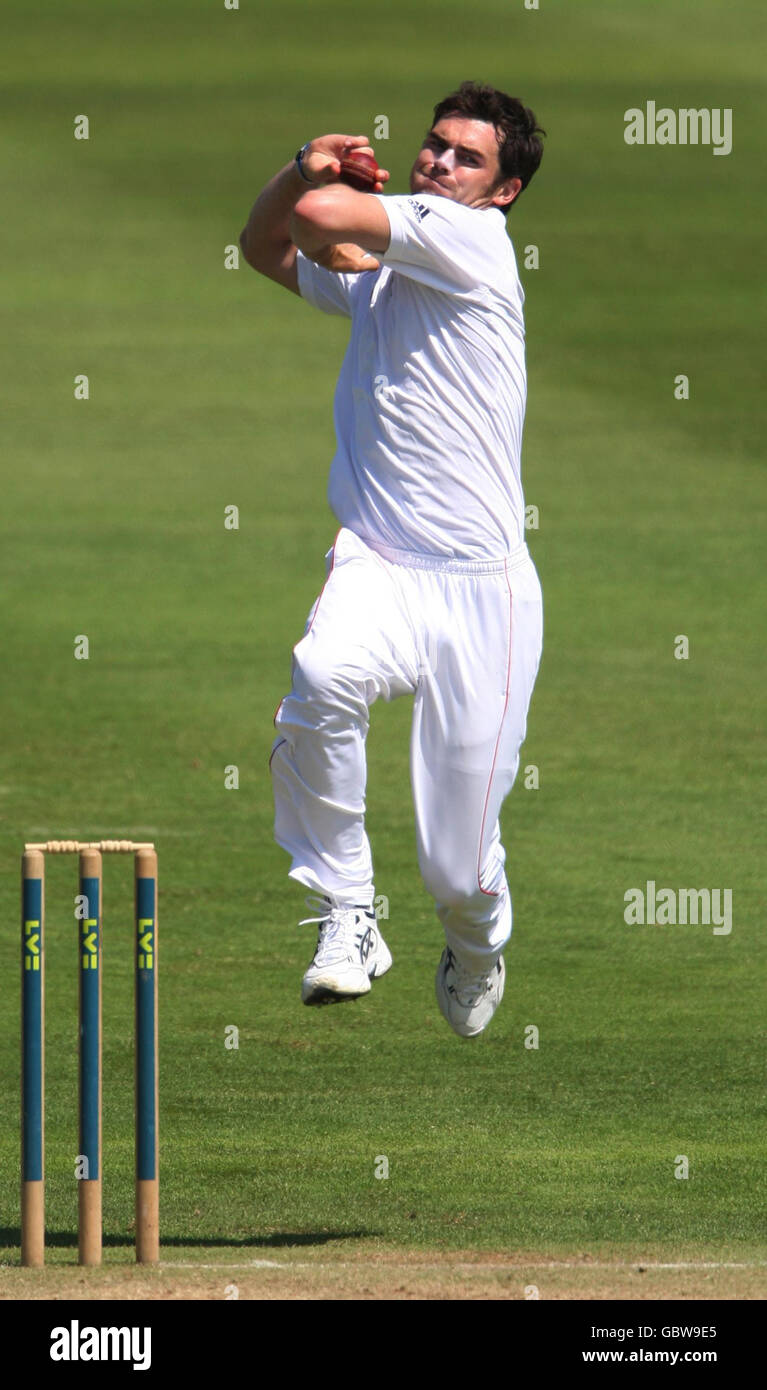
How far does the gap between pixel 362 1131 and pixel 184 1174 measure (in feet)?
3.04

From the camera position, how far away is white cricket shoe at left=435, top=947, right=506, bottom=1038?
7418mm

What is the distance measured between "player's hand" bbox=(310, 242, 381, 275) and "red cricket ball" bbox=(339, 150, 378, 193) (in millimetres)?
172

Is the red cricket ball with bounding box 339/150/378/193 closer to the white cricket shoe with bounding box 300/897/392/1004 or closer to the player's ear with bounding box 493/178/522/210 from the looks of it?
the player's ear with bounding box 493/178/522/210

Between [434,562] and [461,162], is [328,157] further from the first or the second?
[434,562]

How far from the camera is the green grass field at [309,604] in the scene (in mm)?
8766

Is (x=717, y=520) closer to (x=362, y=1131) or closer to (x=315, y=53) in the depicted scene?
(x=362, y=1131)

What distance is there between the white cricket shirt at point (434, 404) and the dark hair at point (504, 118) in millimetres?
170

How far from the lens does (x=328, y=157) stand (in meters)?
6.30

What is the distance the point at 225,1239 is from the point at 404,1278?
1.30m

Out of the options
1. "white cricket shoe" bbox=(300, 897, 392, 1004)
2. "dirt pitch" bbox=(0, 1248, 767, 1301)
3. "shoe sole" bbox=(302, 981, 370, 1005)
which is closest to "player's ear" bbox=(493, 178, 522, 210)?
"white cricket shoe" bbox=(300, 897, 392, 1004)

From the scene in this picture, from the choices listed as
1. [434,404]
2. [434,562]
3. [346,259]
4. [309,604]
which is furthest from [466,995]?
[309,604]

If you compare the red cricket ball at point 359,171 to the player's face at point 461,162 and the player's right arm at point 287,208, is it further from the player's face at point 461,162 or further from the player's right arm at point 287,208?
the player's face at point 461,162

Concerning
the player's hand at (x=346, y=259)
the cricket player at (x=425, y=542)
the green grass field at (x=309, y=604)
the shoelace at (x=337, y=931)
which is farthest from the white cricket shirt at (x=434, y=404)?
the green grass field at (x=309, y=604)

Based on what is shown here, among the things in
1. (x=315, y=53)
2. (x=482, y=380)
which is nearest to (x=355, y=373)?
(x=482, y=380)
